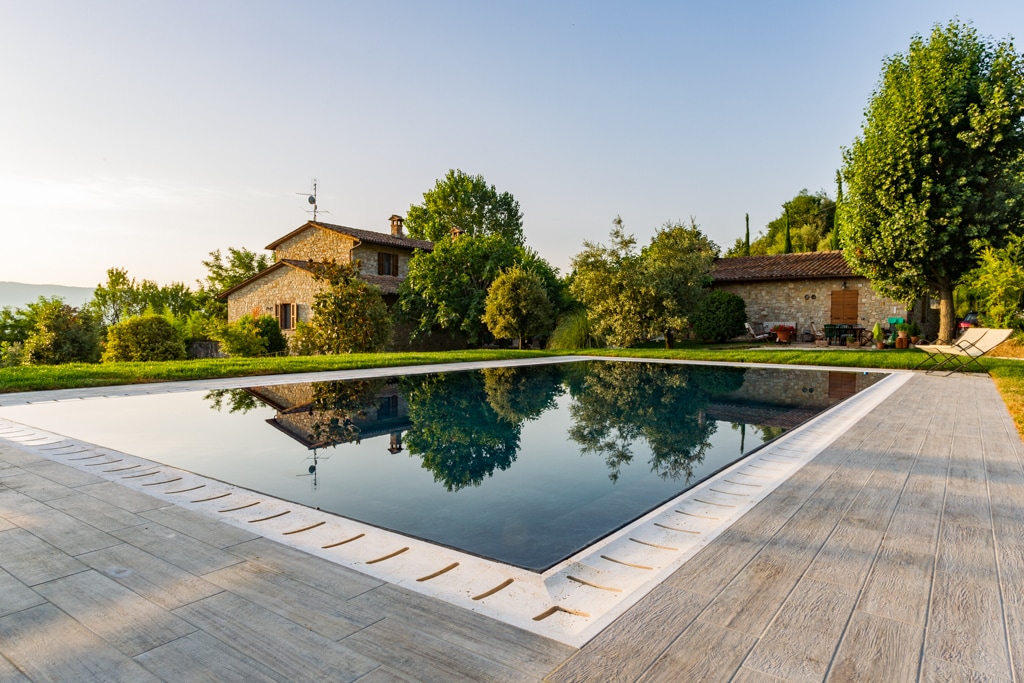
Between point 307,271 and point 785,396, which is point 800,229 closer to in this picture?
point 307,271

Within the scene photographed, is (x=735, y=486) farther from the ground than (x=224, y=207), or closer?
closer

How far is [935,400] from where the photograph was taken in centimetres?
700

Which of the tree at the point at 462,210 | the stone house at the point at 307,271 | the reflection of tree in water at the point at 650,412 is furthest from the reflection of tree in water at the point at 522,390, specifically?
the tree at the point at 462,210

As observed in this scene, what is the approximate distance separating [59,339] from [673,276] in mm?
18124

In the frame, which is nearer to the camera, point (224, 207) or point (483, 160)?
point (224, 207)

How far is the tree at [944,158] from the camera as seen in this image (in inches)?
543

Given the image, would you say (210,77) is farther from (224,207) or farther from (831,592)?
(831,592)

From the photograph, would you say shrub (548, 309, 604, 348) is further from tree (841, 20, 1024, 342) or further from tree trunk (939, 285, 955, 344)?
tree trunk (939, 285, 955, 344)

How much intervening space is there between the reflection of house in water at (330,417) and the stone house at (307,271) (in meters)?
12.8

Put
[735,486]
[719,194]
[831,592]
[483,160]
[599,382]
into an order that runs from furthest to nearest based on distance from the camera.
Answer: [483,160]
[719,194]
[599,382]
[735,486]
[831,592]

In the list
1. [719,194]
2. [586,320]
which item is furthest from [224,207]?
[719,194]

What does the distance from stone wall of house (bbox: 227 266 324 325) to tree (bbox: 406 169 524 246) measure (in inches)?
632

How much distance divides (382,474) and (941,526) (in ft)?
12.0

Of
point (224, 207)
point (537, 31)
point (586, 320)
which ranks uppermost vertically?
point (537, 31)
